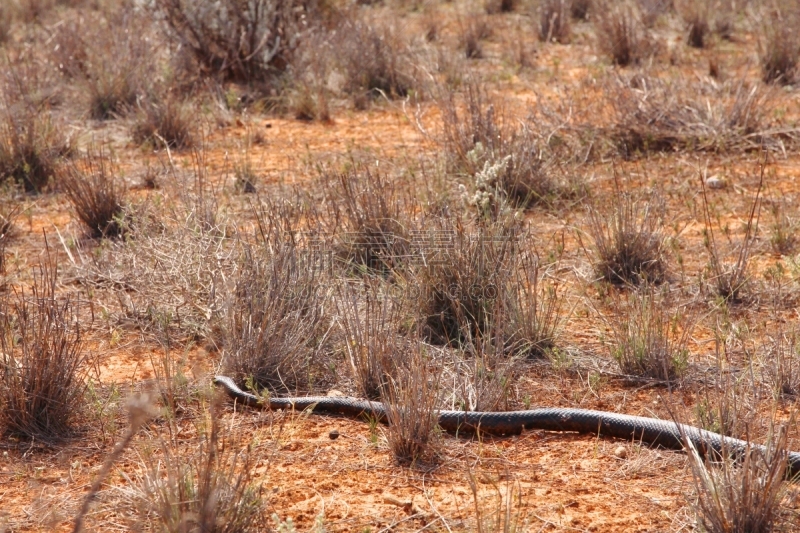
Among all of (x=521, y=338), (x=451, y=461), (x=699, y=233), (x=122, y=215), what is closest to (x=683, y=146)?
(x=699, y=233)

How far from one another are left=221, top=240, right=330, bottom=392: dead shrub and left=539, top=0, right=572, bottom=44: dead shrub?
713 cm

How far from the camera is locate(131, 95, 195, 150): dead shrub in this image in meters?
7.36

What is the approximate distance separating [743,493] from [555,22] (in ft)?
28.9

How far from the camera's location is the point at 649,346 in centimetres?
388

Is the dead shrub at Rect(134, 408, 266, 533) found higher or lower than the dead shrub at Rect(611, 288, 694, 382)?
higher

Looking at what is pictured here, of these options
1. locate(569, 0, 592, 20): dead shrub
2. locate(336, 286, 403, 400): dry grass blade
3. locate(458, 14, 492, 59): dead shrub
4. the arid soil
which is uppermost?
locate(569, 0, 592, 20): dead shrub

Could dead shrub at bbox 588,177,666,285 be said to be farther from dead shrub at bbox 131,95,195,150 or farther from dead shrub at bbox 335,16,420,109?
dead shrub at bbox 335,16,420,109

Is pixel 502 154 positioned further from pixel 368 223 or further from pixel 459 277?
pixel 459 277

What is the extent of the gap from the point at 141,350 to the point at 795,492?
2661 millimetres

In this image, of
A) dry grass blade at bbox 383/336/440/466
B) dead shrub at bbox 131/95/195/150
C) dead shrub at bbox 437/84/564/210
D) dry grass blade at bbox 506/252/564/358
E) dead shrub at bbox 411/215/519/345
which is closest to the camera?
dry grass blade at bbox 383/336/440/466

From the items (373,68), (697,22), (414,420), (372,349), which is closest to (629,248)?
(372,349)

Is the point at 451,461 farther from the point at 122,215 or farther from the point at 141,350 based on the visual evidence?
the point at 122,215

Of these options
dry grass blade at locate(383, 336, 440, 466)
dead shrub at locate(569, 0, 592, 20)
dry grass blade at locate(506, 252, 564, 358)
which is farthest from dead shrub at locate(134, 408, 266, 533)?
dead shrub at locate(569, 0, 592, 20)

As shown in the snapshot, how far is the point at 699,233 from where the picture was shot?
18.2 ft
